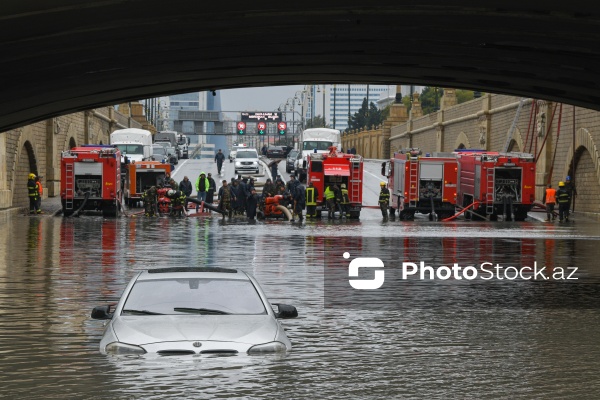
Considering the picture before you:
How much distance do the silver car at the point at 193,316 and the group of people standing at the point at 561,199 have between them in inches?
1498

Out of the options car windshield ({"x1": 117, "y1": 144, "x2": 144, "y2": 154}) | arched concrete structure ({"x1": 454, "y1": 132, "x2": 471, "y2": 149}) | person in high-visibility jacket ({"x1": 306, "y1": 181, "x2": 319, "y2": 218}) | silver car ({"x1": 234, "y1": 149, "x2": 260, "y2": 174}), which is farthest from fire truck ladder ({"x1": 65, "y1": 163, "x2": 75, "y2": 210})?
arched concrete structure ({"x1": 454, "y1": 132, "x2": 471, "y2": 149})

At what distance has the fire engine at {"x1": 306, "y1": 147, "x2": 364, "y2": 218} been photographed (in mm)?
51406

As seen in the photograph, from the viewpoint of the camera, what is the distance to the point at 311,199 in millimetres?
50781

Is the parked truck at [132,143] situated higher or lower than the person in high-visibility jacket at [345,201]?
higher

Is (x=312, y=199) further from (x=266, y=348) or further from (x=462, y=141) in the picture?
(x=266, y=348)

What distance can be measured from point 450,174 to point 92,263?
91.3 feet

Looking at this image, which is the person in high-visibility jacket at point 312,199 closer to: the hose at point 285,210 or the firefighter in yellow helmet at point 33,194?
the hose at point 285,210

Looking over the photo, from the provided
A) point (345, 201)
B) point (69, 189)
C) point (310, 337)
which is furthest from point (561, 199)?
point (310, 337)

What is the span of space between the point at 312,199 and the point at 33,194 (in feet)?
39.5

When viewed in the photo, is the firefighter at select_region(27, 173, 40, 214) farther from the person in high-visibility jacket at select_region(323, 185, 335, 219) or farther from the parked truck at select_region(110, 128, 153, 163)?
the parked truck at select_region(110, 128, 153, 163)

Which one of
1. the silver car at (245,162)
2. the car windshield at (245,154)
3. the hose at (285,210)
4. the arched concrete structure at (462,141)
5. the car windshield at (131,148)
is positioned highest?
the arched concrete structure at (462,141)

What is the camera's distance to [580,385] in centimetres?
1195

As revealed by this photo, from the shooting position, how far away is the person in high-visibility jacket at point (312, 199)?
50741mm

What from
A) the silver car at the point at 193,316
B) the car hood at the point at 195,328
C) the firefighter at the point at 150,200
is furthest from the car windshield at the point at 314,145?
the car hood at the point at 195,328
